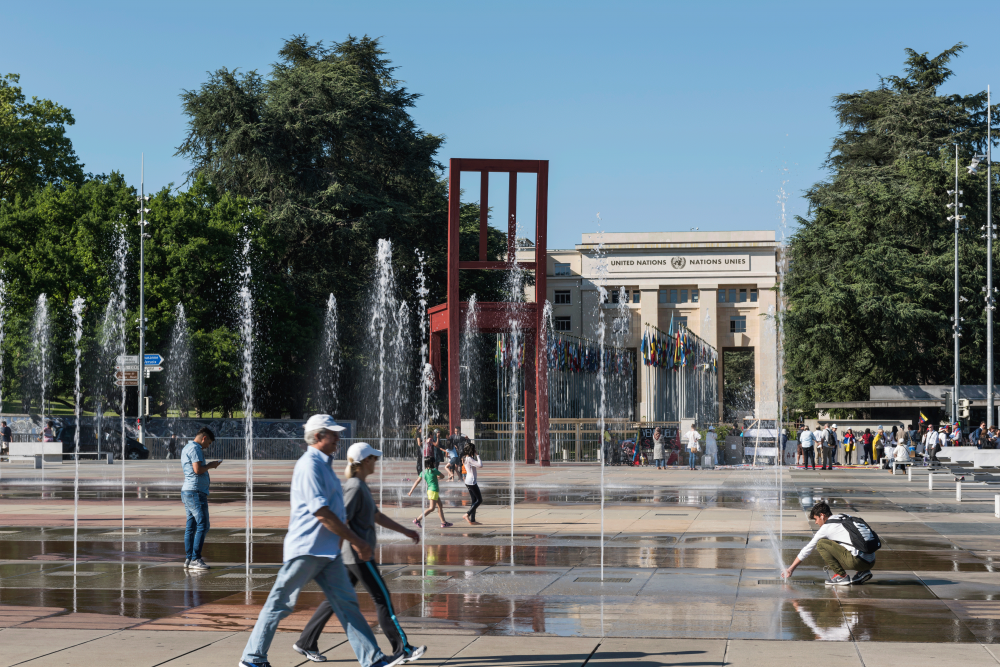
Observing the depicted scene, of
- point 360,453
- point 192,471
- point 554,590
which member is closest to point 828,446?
point 554,590

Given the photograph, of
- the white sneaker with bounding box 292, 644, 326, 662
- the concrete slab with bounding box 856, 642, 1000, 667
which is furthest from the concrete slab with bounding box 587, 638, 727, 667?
the white sneaker with bounding box 292, 644, 326, 662

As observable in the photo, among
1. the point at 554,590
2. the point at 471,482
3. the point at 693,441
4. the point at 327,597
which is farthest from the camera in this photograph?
the point at 693,441

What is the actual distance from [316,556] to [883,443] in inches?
1594

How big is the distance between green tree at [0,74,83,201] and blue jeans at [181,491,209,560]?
4500 cm

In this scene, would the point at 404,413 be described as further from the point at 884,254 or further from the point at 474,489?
the point at 474,489

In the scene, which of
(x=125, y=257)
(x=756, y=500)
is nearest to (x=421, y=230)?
(x=125, y=257)

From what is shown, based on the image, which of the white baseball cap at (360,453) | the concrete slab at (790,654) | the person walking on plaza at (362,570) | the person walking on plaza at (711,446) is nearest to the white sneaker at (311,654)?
the person walking on plaza at (362,570)

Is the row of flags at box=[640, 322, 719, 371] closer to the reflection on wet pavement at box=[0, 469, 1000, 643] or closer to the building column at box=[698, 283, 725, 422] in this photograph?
the building column at box=[698, 283, 725, 422]

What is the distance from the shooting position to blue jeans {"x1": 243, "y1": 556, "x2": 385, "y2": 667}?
6.95 meters

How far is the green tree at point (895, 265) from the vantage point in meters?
52.0

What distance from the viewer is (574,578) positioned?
11820 mm

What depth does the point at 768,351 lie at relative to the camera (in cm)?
9312

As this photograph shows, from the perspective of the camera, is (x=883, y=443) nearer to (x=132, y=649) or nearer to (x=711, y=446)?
(x=711, y=446)

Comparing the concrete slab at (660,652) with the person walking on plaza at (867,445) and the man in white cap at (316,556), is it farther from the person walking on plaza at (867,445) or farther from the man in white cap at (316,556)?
the person walking on plaza at (867,445)
